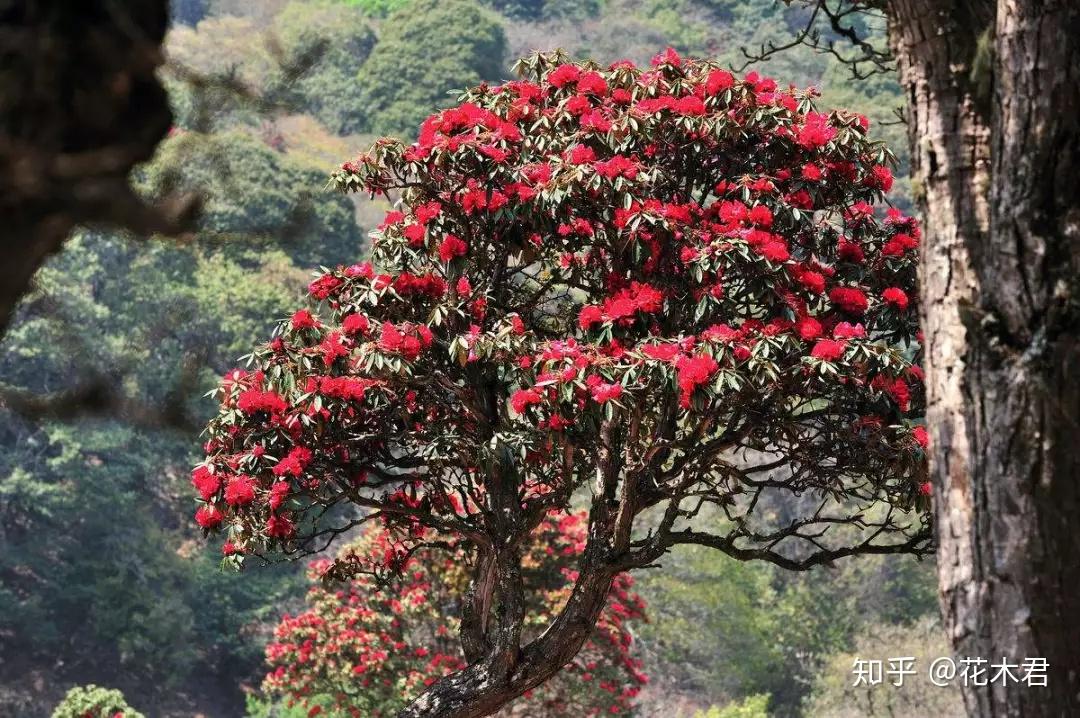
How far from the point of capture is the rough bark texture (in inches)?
78.5

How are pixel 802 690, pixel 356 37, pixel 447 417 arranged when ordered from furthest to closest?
1. pixel 356 37
2. pixel 802 690
3. pixel 447 417

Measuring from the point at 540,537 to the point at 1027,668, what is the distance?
7.77m

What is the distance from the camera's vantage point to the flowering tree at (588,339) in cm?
569

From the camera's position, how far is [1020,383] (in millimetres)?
3252

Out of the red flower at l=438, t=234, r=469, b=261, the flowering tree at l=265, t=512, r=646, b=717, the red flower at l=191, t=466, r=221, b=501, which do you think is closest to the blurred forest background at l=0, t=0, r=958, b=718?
the flowering tree at l=265, t=512, r=646, b=717

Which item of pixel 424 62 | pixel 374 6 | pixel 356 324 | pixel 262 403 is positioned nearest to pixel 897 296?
pixel 356 324

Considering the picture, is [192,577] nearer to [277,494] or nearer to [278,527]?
[278,527]

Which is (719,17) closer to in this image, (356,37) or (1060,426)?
(356,37)

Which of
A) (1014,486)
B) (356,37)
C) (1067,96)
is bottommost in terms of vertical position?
(1014,486)

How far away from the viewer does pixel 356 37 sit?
5709 centimetres

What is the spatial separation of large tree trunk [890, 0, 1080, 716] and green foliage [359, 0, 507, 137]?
46093 millimetres

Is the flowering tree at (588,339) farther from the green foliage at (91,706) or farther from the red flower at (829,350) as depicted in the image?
the green foliage at (91,706)

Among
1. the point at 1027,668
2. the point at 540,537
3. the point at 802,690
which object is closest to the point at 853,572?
the point at 802,690

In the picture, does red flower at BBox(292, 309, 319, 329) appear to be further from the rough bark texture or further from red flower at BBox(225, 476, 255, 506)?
the rough bark texture
